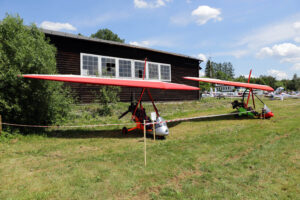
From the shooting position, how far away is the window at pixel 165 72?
1832 centimetres

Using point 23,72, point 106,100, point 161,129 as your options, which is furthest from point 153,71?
point 23,72

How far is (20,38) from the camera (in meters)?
7.86

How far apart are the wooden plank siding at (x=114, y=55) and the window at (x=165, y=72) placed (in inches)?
16.7

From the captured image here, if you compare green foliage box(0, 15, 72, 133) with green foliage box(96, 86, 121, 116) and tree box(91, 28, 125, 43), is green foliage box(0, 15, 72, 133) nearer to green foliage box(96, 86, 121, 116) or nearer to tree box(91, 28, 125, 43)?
green foliage box(96, 86, 121, 116)

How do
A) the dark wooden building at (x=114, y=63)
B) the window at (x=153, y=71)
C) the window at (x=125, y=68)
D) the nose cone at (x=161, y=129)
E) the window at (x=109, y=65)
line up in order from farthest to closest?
the window at (x=153, y=71), the window at (x=125, y=68), the window at (x=109, y=65), the dark wooden building at (x=114, y=63), the nose cone at (x=161, y=129)

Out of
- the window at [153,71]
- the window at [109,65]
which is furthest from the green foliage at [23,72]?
the window at [153,71]

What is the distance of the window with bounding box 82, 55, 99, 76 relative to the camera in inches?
539

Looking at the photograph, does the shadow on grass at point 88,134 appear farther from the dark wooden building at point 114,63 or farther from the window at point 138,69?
the window at point 138,69

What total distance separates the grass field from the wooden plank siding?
4105 mm

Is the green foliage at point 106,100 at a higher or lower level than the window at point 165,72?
lower

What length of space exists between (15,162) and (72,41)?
1019 cm

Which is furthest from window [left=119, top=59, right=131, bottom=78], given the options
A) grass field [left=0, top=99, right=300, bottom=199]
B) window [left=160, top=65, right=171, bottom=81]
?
grass field [left=0, top=99, right=300, bottom=199]

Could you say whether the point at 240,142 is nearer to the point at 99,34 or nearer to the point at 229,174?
the point at 229,174

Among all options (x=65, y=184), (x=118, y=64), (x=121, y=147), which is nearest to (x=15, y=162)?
(x=65, y=184)
